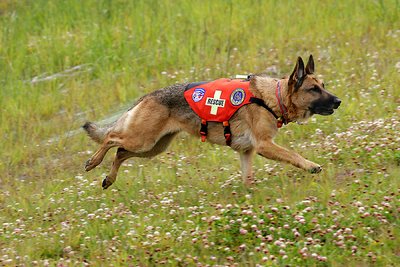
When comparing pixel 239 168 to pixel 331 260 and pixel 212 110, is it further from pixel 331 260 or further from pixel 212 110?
pixel 331 260

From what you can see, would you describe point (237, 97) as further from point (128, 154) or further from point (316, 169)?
point (128, 154)

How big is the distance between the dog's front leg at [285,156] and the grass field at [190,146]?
157 mm

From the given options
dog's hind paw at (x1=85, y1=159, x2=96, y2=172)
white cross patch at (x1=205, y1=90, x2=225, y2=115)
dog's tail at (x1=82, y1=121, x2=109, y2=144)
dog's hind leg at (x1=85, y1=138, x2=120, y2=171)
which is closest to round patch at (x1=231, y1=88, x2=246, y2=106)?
white cross patch at (x1=205, y1=90, x2=225, y2=115)

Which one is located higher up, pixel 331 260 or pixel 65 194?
pixel 331 260

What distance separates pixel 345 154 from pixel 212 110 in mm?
1609

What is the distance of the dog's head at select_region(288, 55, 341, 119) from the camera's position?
862 centimetres

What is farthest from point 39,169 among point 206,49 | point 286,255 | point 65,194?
point 286,255

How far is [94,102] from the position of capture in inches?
496

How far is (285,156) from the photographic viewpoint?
8539 mm

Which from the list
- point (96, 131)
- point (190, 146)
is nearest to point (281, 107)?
point (190, 146)

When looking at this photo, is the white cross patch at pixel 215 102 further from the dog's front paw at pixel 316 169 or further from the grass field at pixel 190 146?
the dog's front paw at pixel 316 169

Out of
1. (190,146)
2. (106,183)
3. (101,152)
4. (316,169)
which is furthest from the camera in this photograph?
(190,146)

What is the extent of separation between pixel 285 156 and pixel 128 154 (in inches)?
81.4

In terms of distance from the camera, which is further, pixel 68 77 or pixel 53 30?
pixel 53 30
